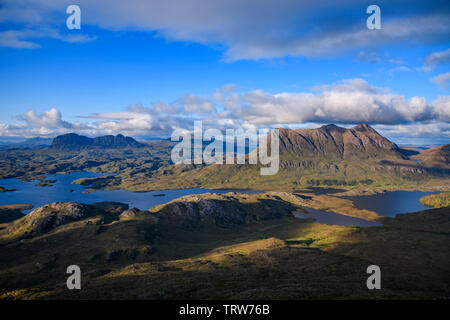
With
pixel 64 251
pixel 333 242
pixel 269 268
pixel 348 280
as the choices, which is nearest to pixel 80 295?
pixel 269 268

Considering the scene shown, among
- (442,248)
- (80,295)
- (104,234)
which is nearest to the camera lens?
(80,295)

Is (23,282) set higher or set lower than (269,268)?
lower

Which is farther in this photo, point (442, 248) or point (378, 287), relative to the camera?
point (442, 248)

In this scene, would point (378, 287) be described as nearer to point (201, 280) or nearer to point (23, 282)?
point (201, 280)

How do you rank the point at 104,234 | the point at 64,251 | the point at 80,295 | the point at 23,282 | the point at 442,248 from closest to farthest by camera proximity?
the point at 80,295
the point at 23,282
the point at 442,248
the point at 64,251
the point at 104,234
